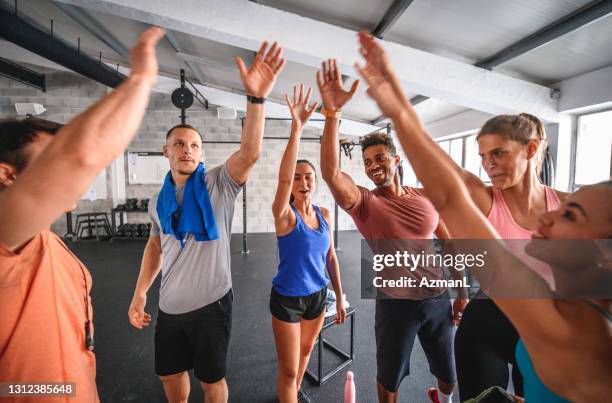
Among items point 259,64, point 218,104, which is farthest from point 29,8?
point 259,64

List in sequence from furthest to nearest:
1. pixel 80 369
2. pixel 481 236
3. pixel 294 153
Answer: pixel 294 153 → pixel 80 369 → pixel 481 236

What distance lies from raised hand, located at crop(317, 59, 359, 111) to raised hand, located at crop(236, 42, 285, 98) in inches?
7.2

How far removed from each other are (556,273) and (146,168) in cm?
730

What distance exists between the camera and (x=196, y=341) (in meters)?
1.31

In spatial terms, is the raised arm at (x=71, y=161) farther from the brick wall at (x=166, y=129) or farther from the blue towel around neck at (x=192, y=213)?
the brick wall at (x=166, y=129)

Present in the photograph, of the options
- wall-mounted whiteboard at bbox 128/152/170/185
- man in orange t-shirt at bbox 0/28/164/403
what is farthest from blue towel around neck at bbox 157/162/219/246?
wall-mounted whiteboard at bbox 128/152/170/185

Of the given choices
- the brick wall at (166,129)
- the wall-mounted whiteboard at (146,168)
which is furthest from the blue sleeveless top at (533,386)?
the wall-mounted whiteboard at (146,168)

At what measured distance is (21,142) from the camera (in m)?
0.64

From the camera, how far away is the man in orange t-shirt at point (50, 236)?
448mm

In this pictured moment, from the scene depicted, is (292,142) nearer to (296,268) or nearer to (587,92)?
(296,268)

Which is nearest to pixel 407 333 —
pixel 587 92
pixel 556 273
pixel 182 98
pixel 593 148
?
pixel 556 273

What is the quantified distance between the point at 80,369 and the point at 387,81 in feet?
3.70

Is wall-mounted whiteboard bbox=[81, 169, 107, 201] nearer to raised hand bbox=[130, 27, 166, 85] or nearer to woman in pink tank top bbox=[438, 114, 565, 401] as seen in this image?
raised hand bbox=[130, 27, 166, 85]

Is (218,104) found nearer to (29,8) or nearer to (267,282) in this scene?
(29,8)
